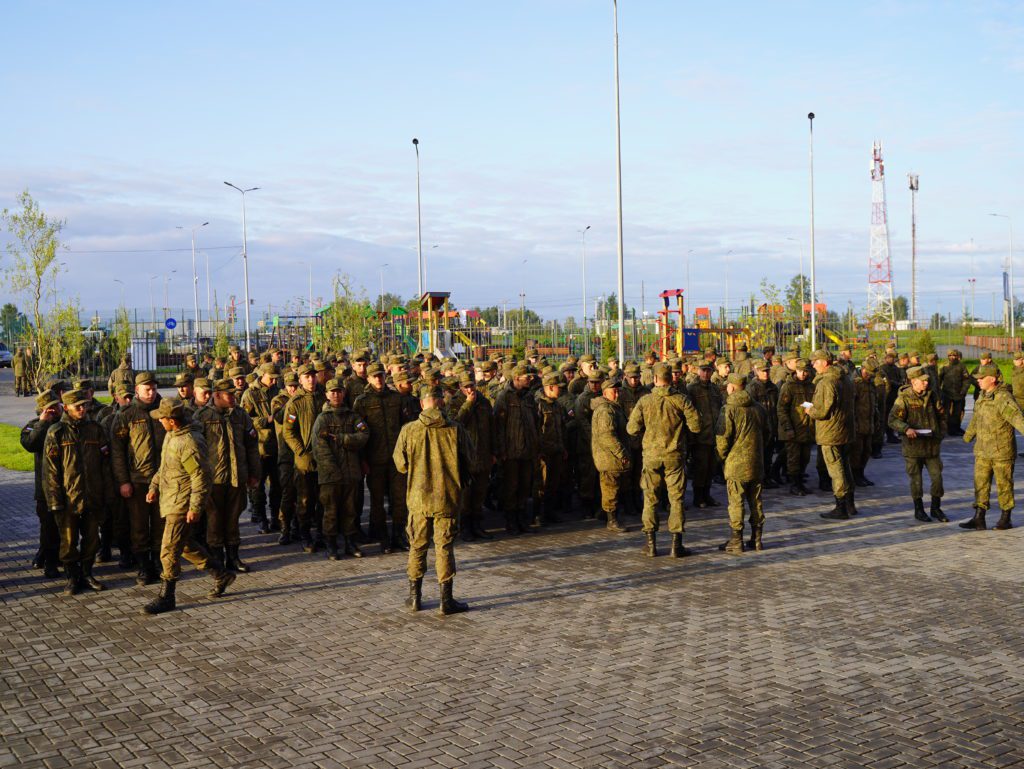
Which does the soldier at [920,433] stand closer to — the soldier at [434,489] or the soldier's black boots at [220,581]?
the soldier at [434,489]

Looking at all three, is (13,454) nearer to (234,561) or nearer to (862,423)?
(234,561)

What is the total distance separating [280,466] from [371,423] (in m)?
1.36

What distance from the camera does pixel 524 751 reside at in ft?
19.5

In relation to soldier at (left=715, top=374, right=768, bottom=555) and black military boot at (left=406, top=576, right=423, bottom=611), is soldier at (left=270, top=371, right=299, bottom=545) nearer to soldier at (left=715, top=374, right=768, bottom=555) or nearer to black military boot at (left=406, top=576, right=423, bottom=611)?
black military boot at (left=406, top=576, right=423, bottom=611)

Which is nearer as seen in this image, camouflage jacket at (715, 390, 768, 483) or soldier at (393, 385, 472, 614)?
soldier at (393, 385, 472, 614)

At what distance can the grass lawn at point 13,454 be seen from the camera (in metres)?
19.3

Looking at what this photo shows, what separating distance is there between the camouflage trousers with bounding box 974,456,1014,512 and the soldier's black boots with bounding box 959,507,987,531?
0.26 feet

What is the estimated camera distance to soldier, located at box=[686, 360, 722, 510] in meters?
14.3

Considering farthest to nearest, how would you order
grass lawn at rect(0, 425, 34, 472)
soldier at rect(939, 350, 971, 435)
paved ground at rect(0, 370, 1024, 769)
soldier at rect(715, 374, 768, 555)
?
1. soldier at rect(939, 350, 971, 435)
2. grass lawn at rect(0, 425, 34, 472)
3. soldier at rect(715, 374, 768, 555)
4. paved ground at rect(0, 370, 1024, 769)

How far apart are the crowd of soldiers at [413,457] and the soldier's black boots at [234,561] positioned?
2 centimetres

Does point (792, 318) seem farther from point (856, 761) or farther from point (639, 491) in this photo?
point (856, 761)

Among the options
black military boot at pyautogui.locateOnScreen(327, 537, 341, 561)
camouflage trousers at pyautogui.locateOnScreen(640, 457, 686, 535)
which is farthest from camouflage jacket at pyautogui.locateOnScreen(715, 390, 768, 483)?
black military boot at pyautogui.locateOnScreen(327, 537, 341, 561)

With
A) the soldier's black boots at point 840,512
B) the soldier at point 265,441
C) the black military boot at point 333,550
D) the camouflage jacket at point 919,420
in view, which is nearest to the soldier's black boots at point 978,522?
the camouflage jacket at point 919,420

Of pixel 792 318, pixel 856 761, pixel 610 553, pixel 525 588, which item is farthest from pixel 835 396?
pixel 792 318
